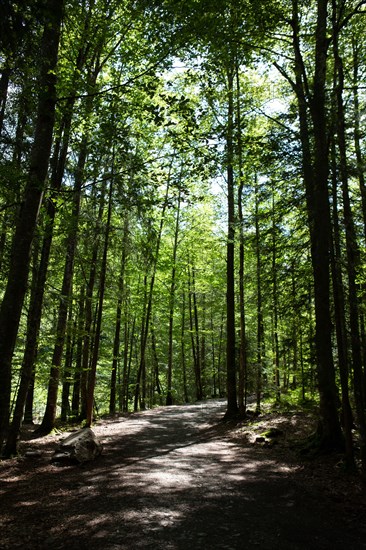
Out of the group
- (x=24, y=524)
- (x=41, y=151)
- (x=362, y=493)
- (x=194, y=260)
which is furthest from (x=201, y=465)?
(x=194, y=260)

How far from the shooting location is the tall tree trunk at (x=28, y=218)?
4.84 metres

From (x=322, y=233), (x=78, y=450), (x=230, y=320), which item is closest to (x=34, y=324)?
(x=78, y=450)

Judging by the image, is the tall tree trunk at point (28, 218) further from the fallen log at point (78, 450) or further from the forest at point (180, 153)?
the fallen log at point (78, 450)

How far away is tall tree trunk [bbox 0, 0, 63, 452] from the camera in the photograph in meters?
4.84

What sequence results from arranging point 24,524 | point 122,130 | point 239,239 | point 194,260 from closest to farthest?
point 24,524
point 122,130
point 239,239
point 194,260

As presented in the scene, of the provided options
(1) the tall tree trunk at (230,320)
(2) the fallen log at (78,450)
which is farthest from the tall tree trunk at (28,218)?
(1) the tall tree trunk at (230,320)

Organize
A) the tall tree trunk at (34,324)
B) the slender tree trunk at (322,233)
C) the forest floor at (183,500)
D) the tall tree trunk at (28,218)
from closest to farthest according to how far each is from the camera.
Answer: the forest floor at (183,500)
the tall tree trunk at (28,218)
the slender tree trunk at (322,233)
the tall tree trunk at (34,324)

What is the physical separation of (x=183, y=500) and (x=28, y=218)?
4.91 meters

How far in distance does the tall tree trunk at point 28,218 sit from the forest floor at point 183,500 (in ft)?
5.40

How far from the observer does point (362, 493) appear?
6066 mm

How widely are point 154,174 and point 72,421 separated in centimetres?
1145

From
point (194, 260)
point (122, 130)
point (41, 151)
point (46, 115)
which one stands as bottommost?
point (41, 151)

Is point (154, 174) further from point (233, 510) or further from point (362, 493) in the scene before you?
point (362, 493)

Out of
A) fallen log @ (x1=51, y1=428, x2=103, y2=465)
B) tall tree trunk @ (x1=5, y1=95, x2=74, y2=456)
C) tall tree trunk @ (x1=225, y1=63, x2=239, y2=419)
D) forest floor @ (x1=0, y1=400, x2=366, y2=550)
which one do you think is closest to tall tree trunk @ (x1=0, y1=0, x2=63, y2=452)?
forest floor @ (x1=0, y1=400, x2=366, y2=550)
